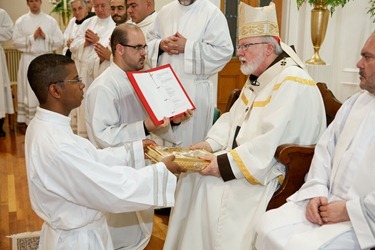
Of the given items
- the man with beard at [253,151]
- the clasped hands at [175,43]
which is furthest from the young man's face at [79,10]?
the man with beard at [253,151]

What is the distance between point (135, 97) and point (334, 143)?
1.46 m

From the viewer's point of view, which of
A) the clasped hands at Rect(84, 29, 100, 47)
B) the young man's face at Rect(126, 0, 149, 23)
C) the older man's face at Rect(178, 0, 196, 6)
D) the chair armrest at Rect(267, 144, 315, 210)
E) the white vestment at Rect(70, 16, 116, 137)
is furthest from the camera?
the clasped hands at Rect(84, 29, 100, 47)

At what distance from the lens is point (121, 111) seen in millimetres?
3283

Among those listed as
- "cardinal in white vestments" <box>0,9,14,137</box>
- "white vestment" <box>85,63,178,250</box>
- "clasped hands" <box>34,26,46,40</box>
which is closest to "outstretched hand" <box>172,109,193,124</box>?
"white vestment" <box>85,63,178,250</box>

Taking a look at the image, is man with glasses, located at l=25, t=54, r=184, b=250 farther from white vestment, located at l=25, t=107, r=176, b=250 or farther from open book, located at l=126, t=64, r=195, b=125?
open book, located at l=126, t=64, r=195, b=125

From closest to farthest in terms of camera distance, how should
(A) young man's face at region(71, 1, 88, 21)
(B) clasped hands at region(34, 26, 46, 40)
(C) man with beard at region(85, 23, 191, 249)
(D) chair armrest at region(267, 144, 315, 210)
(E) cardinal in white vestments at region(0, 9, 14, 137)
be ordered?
(D) chair armrest at region(267, 144, 315, 210), (C) man with beard at region(85, 23, 191, 249), (A) young man's face at region(71, 1, 88, 21), (E) cardinal in white vestments at region(0, 9, 14, 137), (B) clasped hands at region(34, 26, 46, 40)

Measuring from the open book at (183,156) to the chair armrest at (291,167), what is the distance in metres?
0.44

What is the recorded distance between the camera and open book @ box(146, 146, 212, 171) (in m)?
2.59

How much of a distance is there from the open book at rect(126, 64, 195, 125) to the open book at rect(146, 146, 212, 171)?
0.29 meters

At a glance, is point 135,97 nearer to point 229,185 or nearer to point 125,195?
point 229,185

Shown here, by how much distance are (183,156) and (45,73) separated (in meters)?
0.91

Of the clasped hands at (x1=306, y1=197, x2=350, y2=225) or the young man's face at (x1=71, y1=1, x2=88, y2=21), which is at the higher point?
the young man's face at (x1=71, y1=1, x2=88, y2=21)

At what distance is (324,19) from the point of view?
5105mm

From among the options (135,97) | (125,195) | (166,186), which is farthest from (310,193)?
(135,97)
